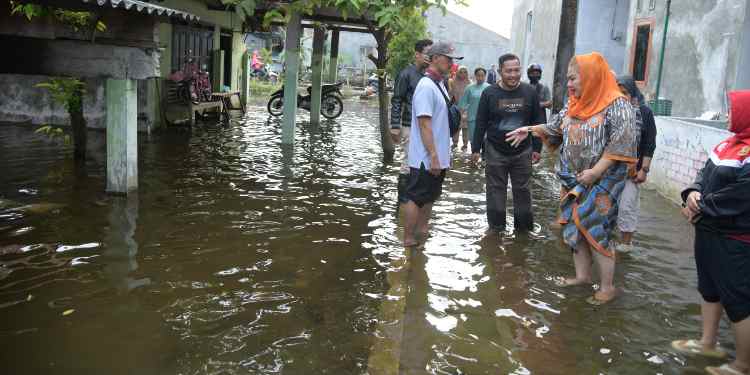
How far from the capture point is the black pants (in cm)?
651

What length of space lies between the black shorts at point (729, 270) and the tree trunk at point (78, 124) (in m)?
7.89

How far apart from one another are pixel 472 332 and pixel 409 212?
1826mm

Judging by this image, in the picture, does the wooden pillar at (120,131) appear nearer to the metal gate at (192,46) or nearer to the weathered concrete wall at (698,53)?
the metal gate at (192,46)

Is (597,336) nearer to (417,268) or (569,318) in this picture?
(569,318)

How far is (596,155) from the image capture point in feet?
15.5

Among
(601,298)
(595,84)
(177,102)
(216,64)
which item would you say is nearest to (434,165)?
(595,84)

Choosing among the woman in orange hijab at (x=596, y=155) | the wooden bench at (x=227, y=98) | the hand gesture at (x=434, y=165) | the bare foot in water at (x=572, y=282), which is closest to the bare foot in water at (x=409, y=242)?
the hand gesture at (x=434, y=165)

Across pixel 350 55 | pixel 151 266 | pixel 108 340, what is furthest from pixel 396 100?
pixel 350 55

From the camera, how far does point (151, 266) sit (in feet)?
17.4

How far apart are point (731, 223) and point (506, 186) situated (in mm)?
3026

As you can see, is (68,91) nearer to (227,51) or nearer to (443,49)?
(443,49)

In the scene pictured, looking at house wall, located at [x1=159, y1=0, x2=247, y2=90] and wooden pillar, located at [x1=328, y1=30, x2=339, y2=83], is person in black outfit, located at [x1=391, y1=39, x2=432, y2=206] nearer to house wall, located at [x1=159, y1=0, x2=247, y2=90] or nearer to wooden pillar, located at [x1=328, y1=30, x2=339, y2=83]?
house wall, located at [x1=159, y1=0, x2=247, y2=90]

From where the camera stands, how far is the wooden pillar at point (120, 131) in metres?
7.44

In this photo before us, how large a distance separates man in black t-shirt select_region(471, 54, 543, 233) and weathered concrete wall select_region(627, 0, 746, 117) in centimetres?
629
